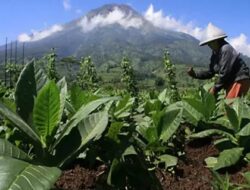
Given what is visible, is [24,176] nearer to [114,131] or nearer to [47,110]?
[47,110]

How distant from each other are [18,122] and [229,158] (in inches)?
88.9

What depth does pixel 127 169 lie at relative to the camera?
262 centimetres

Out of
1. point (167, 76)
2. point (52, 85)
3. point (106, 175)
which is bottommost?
point (167, 76)

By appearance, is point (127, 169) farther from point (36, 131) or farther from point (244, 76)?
point (244, 76)

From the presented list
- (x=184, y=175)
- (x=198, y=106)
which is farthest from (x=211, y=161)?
(x=198, y=106)

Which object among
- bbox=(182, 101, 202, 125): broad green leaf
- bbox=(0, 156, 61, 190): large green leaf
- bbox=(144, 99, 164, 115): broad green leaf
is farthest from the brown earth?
bbox=(0, 156, 61, 190): large green leaf

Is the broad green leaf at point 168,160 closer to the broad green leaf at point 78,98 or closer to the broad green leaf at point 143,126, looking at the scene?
the broad green leaf at point 143,126

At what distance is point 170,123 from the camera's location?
156 inches

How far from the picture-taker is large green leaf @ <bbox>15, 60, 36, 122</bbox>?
2596 mm

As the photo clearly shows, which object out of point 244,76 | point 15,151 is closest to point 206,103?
point 244,76

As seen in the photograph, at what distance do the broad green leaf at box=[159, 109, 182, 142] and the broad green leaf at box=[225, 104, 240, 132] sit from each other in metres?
0.63

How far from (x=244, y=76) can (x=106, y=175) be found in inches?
186

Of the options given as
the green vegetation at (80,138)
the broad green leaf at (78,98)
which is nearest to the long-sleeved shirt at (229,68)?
the green vegetation at (80,138)

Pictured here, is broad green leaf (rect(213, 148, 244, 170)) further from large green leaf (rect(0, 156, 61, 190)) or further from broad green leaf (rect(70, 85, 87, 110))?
large green leaf (rect(0, 156, 61, 190))
